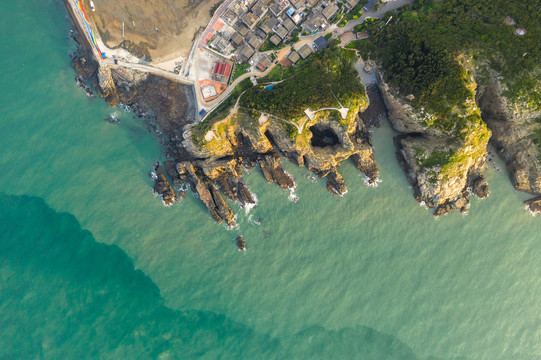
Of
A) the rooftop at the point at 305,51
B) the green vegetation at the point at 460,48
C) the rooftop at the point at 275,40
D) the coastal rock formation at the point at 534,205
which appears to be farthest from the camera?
the coastal rock formation at the point at 534,205

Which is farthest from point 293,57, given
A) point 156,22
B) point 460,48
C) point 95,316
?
point 95,316

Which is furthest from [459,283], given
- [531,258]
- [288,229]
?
[288,229]

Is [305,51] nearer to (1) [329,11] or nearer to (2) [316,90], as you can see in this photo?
(1) [329,11]

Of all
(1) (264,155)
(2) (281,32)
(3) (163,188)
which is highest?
(2) (281,32)

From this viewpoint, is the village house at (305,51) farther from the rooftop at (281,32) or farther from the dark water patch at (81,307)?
the dark water patch at (81,307)

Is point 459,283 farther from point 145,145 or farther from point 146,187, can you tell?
point 145,145

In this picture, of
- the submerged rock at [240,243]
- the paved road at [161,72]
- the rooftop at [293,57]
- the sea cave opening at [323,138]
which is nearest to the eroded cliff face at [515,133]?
the sea cave opening at [323,138]
